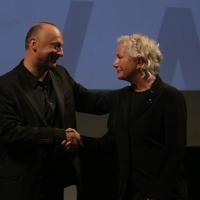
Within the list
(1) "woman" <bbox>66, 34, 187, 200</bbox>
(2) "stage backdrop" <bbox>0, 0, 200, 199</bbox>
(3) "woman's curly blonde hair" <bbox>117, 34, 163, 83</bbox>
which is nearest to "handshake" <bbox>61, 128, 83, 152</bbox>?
(1) "woman" <bbox>66, 34, 187, 200</bbox>

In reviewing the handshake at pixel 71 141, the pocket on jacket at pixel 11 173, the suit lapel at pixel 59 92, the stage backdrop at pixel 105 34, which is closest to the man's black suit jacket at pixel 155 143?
the handshake at pixel 71 141

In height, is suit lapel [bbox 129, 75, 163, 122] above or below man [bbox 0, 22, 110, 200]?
above

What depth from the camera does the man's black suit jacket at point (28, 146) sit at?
270 cm

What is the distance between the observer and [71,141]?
2.74 metres

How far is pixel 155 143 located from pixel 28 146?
2.20 feet

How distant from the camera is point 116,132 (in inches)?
103

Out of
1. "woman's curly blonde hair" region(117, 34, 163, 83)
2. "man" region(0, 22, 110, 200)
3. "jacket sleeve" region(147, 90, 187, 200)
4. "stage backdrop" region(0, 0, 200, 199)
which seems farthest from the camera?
"stage backdrop" region(0, 0, 200, 199)

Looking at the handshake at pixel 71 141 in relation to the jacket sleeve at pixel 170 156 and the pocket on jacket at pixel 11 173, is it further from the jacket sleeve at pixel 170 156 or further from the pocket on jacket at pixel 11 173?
the jacket sleeve at pixel 170 156

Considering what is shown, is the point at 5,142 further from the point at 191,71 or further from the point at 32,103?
the point at 191,71

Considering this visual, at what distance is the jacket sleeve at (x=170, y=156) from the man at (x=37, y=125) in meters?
0.53

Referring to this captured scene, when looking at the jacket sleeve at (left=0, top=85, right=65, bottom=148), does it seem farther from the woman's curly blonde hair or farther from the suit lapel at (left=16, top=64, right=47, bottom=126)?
the woman's curly blonde hair

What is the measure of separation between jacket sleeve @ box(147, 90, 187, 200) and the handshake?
505mm

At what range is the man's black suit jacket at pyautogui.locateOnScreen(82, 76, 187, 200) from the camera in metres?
2.44

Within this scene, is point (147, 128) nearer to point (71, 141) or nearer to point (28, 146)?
point (71, 141)
